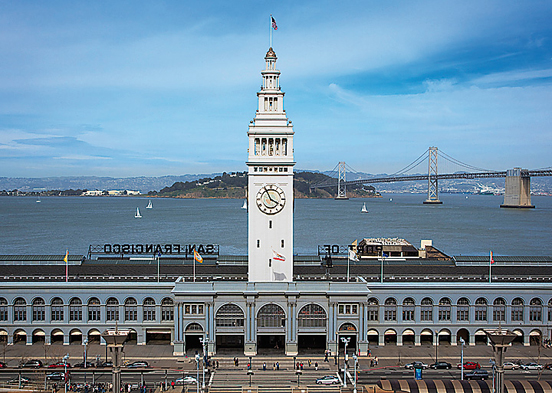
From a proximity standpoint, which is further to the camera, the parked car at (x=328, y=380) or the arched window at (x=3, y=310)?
the arched window at (x=3, y=310)

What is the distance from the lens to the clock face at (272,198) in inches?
1928

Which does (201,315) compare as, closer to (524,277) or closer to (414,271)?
(414,271)

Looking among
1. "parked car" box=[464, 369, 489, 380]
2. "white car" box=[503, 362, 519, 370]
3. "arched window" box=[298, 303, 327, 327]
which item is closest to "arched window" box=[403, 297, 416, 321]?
"arched window" box=[298, 303, 327, 327]

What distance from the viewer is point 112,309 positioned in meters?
50.6

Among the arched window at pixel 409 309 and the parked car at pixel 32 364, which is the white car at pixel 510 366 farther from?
the parked car at pixel 32 364

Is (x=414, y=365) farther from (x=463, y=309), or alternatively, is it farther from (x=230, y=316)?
(x=230, y=316)

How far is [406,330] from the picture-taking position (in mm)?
50594

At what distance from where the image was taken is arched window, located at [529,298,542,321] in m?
50.8

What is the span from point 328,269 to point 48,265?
30.8 metres

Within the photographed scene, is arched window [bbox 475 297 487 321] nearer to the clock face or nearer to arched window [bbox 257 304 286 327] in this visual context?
arched window [bbox 257 304 286 327]

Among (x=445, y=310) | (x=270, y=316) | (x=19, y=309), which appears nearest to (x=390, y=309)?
(x=445, y=310)

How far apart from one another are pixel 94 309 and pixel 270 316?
1718 centimetres

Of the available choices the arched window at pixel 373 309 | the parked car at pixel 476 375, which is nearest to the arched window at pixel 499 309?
the parked car at pixel 476 375

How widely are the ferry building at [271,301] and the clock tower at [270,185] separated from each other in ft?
0.30
